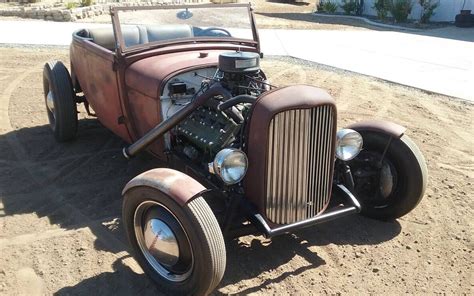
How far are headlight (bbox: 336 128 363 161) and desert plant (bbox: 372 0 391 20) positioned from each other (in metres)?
15.7

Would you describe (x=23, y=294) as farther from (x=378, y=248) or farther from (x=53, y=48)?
(x=53, y=48)

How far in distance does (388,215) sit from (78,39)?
3.54 metres

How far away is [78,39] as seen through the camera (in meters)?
4.97

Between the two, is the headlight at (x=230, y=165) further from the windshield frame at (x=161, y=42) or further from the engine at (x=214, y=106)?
the windshield frame at (x=161, y=42)

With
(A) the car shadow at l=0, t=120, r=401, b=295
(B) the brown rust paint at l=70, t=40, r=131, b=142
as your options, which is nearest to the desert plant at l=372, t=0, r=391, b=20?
(A) the car shadow at l=0, t=120, r=401, b=295

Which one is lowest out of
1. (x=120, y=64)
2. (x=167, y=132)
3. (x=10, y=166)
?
(x=10, y=166)

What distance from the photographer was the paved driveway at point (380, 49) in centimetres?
834

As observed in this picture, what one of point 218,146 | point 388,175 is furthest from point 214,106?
point 388,175

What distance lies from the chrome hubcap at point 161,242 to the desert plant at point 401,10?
16.3 metres

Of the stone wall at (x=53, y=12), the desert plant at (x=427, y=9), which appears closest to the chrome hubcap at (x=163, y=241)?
the stone wall at (x=53, y=12)

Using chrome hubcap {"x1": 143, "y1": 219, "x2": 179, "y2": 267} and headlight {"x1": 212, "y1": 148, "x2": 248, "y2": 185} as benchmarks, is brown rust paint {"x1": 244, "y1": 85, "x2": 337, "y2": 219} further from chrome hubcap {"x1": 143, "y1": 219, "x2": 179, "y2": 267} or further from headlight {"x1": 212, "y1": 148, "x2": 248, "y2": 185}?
chrome hubcap {"x1": 143, "y1": 219, "x2": 179, "y2": 267}

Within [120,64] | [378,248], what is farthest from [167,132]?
[378,248]

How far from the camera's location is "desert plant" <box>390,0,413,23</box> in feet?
55.4

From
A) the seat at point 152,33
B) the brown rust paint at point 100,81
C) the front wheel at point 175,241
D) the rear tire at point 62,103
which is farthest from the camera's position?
the rear tire at point 62,103
